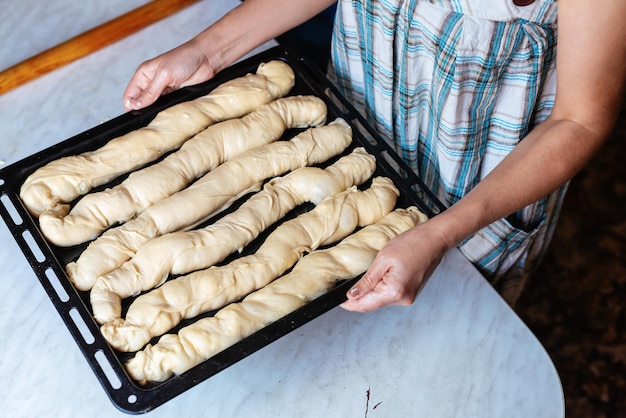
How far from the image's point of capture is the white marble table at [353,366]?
1.26m

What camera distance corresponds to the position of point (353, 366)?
4.27 ft

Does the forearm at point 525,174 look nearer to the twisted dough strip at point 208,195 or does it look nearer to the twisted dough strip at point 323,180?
the twisted dough strip at point 323,180

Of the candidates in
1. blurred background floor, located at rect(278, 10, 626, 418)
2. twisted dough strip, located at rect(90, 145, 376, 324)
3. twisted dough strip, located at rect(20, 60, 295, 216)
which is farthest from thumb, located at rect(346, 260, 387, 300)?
blurred background floor, located at rect(278, 10, 626, 418)

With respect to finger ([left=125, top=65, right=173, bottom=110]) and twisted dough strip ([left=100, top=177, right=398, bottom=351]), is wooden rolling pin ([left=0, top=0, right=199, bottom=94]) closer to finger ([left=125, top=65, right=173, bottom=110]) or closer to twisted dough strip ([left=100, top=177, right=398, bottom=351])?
finger ([left=125, top=65, right=173, bottom=110])

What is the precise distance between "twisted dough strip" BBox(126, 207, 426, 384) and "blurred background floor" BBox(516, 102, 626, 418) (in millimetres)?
1296

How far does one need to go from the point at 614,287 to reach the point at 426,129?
136cm

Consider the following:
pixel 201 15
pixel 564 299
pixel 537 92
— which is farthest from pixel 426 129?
pixel 564 299

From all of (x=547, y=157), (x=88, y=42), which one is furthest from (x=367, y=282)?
(x=88, y=42)

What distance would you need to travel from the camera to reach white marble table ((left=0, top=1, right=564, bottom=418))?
49.4 inches

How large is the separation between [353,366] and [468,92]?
1.87 ft

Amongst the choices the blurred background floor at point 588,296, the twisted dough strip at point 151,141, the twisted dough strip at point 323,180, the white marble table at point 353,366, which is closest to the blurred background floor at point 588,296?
the blurred background floor at point 588,296

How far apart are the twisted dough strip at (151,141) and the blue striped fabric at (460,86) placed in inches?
7.8

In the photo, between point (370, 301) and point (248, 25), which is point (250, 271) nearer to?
point (370, 301)

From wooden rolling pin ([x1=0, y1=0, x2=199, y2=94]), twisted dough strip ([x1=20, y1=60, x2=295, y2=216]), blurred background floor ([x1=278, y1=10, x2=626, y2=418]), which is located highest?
wooden rolling pin ([x1=0, y1=0, x2=199, y2=94])
